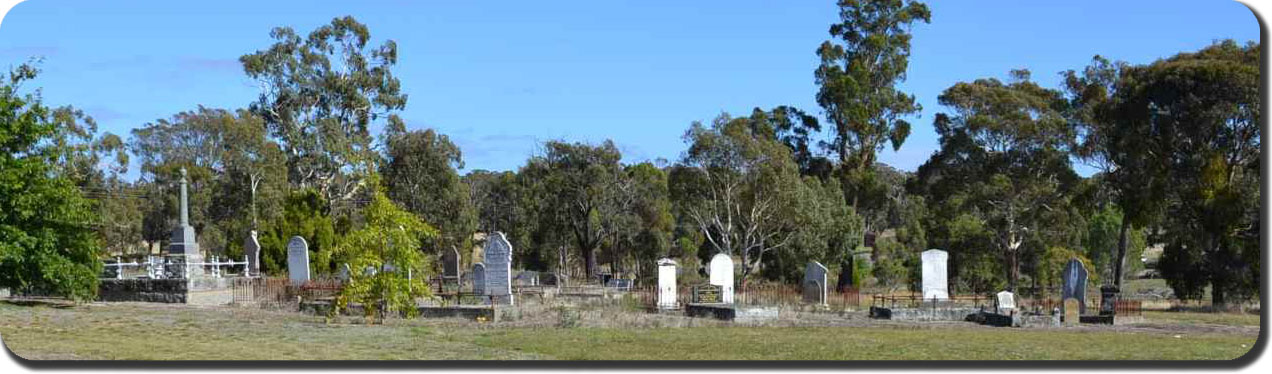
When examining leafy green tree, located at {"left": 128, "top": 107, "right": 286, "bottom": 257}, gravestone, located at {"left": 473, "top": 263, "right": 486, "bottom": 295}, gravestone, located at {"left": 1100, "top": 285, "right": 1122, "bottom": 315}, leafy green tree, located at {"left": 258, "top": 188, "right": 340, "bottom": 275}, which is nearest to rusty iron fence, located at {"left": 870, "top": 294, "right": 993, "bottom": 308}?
gravestone, located at {"left": 1100, "top": 285, "right": 1122, "bottom": 315}

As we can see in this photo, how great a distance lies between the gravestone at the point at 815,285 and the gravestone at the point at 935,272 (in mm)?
2606

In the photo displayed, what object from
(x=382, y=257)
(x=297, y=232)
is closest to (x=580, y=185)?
(x=297, y=232)

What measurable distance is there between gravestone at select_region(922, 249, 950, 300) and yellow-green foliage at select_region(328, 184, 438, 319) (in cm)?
1500

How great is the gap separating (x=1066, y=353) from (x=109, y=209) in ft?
157

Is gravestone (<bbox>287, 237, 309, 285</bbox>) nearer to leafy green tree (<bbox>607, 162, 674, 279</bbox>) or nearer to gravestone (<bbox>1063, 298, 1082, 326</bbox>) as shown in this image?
leafy green tree (<bbox>607, 162, 674, 279</bbox>)

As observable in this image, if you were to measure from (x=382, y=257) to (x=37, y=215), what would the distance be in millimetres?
6384

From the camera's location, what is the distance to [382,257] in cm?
2502

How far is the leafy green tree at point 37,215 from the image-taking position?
24.5 meters

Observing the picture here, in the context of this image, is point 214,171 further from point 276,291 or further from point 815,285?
point 815,285

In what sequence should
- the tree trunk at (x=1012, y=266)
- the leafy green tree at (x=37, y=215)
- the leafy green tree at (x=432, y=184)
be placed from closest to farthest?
1. the leafy green tree at (x=37, y=215)
2. the tree trunk at (x=1012, y=266)
3. the leafy green tree at (x=432, y=184)

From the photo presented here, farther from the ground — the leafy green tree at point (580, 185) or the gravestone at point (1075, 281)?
the leafy green tree at point (580, 185)

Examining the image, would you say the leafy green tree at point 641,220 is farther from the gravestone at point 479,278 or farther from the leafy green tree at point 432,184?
the gravestone at point 479,278

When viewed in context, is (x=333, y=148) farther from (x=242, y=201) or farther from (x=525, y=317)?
(x=525, y=317)

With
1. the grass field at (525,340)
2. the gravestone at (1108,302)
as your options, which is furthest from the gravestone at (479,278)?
the gravestone at (1108,302)
